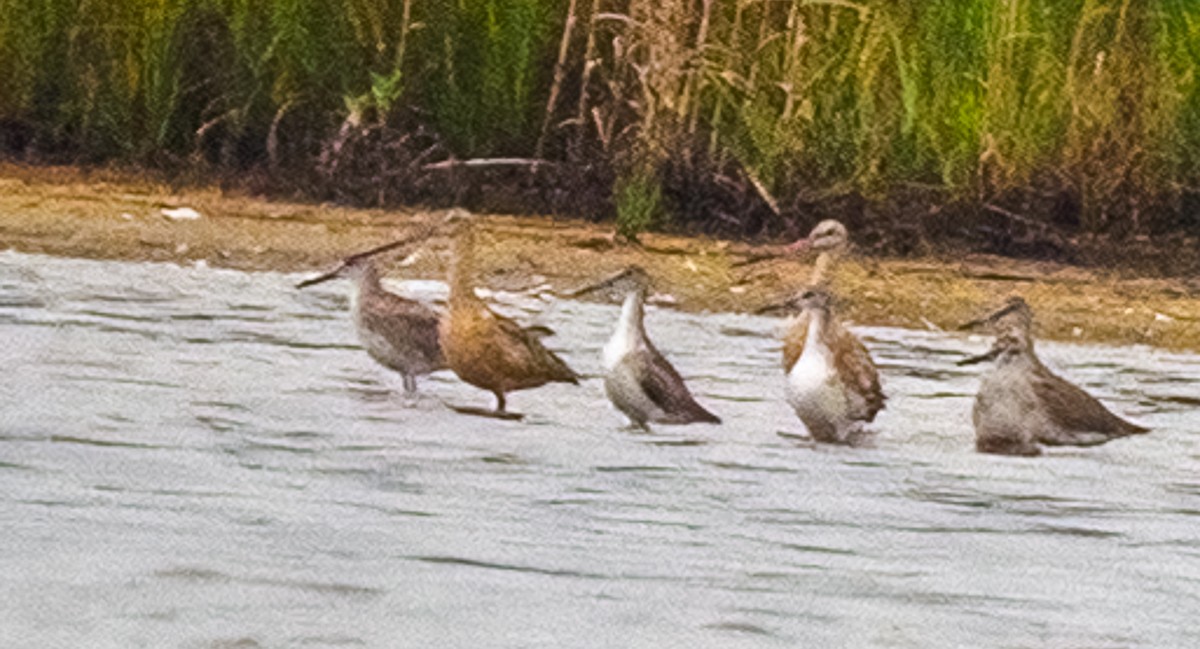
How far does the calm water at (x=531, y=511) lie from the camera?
5109 mm

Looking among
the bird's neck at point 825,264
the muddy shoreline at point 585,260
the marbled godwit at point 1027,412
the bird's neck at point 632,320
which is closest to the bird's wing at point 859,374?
the marbled godwit at point 1027,412

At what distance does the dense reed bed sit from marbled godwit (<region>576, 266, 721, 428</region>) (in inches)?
136

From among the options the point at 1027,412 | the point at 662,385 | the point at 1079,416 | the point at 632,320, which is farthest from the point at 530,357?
the point at 1079,416

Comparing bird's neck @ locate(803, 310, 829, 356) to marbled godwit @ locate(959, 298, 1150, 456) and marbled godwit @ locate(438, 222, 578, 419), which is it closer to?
marbled godwit @ locate(959, 298, 1150, 456)

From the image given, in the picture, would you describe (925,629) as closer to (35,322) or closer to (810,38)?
(35,322)

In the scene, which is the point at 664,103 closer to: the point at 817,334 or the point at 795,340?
the point at 795,340

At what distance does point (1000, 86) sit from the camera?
440 inches

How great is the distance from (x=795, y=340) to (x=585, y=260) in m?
2.53

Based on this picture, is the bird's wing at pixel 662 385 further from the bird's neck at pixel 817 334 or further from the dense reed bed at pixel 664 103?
the dense reed bed at pixel 664 103

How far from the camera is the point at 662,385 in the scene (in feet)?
23.7

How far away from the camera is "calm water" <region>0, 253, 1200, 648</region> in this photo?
511 centimetres

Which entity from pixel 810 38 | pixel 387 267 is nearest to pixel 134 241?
pixel 387 267

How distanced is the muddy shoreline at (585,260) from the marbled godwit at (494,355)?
2118 mm

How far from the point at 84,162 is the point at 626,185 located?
2.19 m
